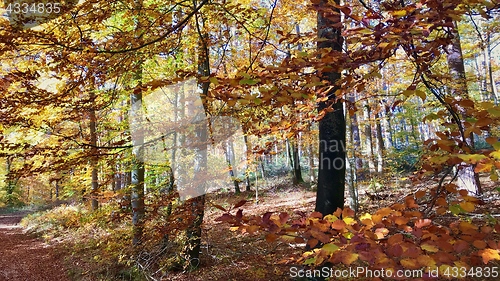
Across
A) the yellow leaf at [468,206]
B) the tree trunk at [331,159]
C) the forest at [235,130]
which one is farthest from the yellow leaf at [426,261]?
the tree trunk at [331,159]

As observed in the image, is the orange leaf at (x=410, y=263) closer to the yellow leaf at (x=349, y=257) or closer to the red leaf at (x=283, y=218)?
the yellow leaf at (x=349, y=257)

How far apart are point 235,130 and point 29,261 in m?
8.79

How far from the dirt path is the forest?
0.08m

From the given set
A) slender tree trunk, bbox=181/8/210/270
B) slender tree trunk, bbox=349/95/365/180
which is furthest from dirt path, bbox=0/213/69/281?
slender tree trunk, bbox=349/95/365/180

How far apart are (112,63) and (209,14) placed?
1855 millimetres

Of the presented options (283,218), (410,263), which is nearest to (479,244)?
(410,263)

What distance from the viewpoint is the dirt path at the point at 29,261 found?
780 centimetres

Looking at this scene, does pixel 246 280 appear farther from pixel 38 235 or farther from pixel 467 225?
pixel 38 235

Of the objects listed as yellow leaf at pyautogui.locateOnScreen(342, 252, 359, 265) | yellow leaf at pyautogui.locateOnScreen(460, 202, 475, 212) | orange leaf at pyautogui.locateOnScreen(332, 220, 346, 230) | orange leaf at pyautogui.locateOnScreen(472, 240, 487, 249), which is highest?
yellow leaf at pyautogui.locateOnScreen(460, 202, 475, 212)

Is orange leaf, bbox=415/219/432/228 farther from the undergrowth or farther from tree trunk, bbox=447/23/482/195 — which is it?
tree trunk, bbox=447/23/482/195

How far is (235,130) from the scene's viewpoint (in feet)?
16.6

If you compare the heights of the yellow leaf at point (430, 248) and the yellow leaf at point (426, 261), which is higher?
the yellow leaf at point (430, 248)

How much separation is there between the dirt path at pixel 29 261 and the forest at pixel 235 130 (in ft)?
0.26

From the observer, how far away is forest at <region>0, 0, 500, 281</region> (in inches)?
61.9
